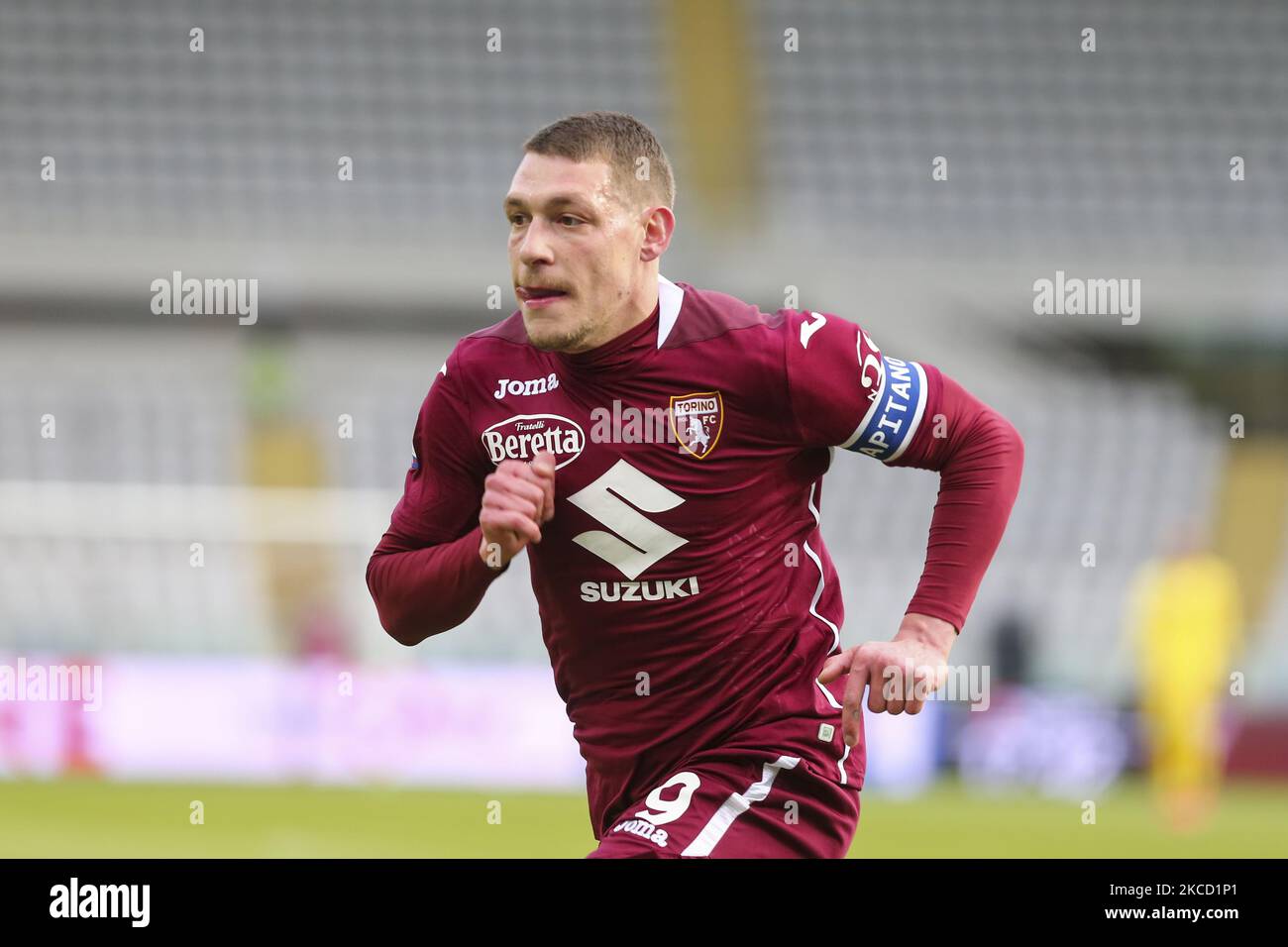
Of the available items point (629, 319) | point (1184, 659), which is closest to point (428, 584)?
point (629, 319)

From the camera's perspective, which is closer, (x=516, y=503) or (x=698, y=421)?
(x=516, y=503)

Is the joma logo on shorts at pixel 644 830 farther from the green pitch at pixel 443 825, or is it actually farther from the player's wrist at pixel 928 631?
the green pitch at pixel 443 825

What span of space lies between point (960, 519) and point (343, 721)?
11441mm

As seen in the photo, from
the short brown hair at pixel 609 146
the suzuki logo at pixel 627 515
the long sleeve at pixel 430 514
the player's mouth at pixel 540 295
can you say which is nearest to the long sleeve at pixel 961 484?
the suzuki logo at pixel 627 515

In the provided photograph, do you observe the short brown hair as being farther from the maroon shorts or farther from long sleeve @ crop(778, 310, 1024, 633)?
the maroon shorts

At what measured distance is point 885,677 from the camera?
13.1 feet

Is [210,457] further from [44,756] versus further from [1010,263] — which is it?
[1010,263]

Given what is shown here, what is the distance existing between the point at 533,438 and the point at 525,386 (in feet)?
0.48

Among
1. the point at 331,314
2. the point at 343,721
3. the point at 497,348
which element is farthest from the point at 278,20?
the point at 497,348

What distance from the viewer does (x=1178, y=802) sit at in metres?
14.5

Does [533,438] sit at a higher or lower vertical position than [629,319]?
lower

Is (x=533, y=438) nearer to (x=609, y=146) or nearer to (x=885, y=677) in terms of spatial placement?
(x=609, y=146)

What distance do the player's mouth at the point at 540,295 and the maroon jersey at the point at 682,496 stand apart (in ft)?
0.69

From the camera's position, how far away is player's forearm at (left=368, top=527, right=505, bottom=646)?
164 inches
